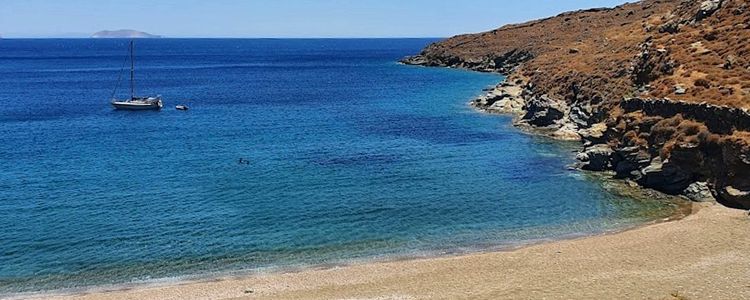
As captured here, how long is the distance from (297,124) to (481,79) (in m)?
73.3

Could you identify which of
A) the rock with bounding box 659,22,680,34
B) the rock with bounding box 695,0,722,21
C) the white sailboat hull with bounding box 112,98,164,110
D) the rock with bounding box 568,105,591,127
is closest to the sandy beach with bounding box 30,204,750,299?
the rock with bounding box 568,105,591,127

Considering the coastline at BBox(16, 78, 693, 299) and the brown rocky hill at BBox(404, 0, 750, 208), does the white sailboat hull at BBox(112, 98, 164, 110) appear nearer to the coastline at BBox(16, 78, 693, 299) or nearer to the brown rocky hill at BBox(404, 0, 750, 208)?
the brown rocky hill at BBox(404, 0, 750, 208)

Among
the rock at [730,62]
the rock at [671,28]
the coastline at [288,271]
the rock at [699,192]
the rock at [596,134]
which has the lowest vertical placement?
the coastline at [288,271]

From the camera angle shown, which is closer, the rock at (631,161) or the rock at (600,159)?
the rock at (631,161)

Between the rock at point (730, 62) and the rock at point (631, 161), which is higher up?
the rock at point (730, 62)

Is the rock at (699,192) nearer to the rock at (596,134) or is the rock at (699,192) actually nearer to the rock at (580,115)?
the rock at (596,134)

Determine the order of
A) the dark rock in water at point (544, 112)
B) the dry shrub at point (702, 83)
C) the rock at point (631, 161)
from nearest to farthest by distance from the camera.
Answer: the rock at point (631, 161) → the dry shrub at point (702, 83) → the dark rock in water at point (544, 112)

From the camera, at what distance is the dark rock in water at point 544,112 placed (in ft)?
255

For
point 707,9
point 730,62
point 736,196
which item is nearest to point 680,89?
point 730,62

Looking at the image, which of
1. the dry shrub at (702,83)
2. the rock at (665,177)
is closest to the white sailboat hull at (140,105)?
the rock at (665,177)

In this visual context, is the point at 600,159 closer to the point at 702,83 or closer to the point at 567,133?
the point at 702,83

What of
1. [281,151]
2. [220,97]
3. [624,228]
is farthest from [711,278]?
[220,97]

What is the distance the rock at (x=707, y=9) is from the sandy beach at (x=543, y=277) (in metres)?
41.6

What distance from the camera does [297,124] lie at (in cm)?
8488
